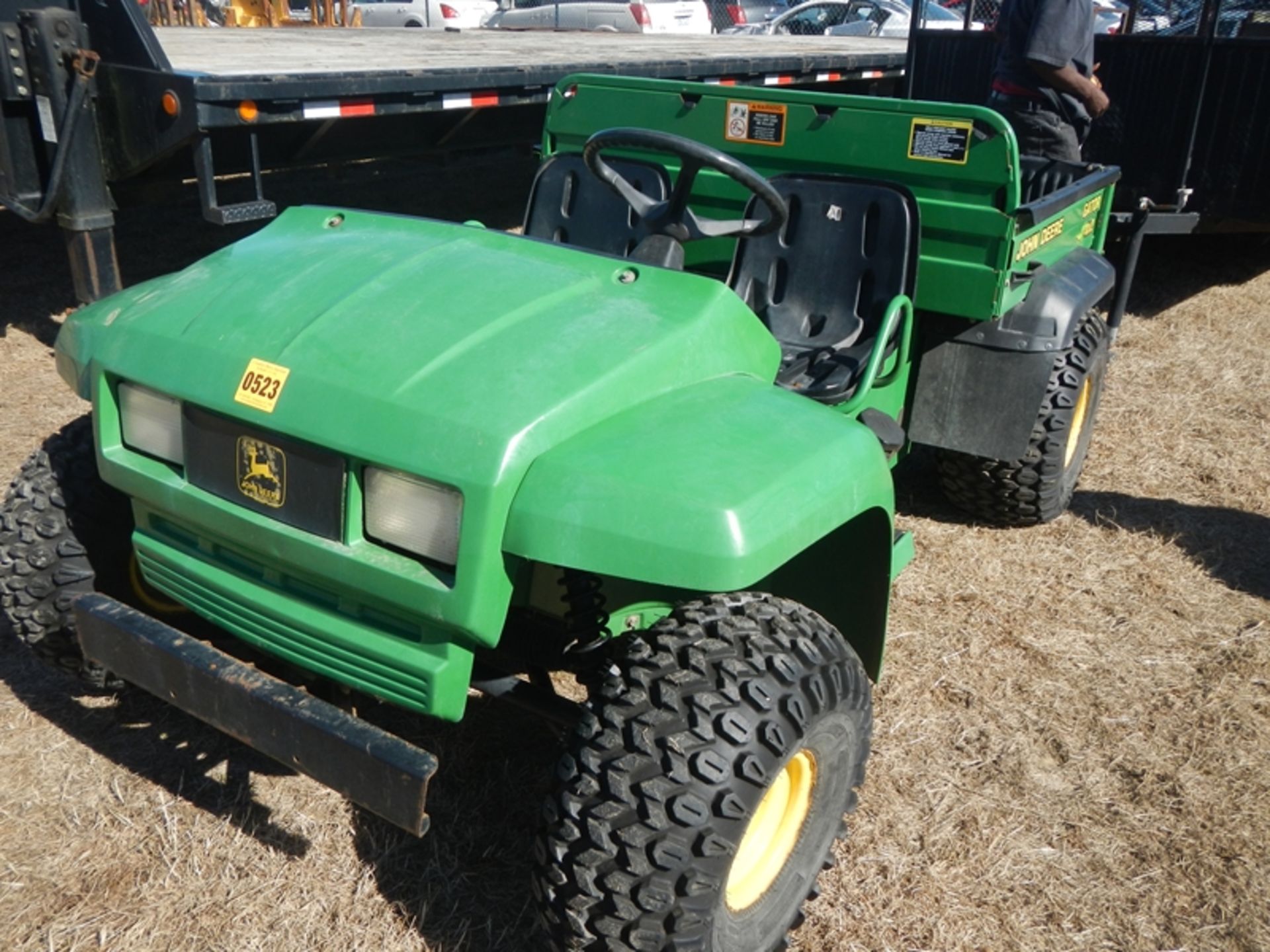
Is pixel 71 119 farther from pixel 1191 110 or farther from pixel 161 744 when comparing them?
pixel 1191 110

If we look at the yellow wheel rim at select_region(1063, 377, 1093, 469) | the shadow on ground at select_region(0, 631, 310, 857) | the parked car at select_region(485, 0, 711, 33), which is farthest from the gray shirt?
the parked car at select_region(485, 0, 711, 33)

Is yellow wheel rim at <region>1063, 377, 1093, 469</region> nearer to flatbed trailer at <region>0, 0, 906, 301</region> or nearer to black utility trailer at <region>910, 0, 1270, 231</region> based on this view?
black utility trailer at <region>910, 0, 1270, 231</region>

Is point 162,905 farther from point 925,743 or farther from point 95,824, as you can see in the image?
point 925,743

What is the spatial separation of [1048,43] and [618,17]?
12065mm

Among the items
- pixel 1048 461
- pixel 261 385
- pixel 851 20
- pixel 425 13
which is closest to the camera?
pixel 261 385

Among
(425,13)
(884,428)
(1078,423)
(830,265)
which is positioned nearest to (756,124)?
(830,265)

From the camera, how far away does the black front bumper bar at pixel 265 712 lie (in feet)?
6.24

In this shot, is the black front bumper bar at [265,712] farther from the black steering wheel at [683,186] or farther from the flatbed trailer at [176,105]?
the flatbed trailer at [176,105]

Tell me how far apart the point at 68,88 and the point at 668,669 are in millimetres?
4007

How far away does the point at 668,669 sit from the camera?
196 centimetres

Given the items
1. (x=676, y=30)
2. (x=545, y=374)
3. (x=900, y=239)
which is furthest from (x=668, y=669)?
(x=676, y=30)

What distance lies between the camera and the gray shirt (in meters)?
4.65

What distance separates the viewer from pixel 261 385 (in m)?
2.08

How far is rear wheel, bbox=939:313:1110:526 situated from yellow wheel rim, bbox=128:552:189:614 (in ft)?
7.79
